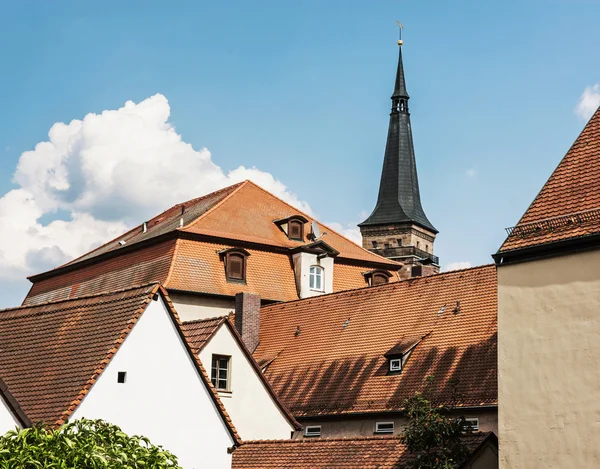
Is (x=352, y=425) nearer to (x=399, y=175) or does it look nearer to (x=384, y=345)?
(x=384, y=345)

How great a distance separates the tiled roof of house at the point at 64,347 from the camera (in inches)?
816

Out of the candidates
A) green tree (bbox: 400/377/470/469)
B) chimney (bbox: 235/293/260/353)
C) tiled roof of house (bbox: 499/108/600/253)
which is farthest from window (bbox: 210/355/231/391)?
tiled roof of house (bbox: 499/108/600/253)

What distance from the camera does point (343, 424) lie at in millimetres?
32000

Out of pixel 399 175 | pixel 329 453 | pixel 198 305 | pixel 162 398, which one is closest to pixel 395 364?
pixel 329 453

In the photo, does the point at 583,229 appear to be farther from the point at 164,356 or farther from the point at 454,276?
Result: the point at 454,276

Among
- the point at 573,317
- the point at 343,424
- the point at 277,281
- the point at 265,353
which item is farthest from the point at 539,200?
the point at 277,281

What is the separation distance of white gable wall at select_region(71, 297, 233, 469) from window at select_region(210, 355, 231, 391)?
18.2 feet

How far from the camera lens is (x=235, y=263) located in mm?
43594

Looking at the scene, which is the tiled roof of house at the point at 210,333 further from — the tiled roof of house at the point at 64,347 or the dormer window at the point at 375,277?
the dormer window at the point at 375,277

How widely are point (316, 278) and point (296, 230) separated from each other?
2.75 meters

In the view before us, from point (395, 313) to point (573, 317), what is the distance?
55.1 ft

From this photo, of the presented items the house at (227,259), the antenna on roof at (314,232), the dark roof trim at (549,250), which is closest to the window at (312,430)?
A: the house at (227,259)

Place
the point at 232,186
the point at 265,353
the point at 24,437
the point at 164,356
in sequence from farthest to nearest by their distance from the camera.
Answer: the point at 232,186 < the point at 265,353 < the point at 164,356 < the point at 24,437

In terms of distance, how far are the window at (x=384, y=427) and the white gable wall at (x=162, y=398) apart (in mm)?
8880
